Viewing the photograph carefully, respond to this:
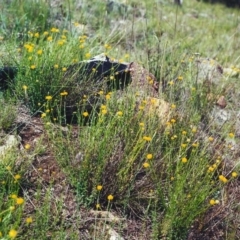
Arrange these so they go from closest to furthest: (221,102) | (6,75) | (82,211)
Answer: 1. (82,211)
2. (6,75)
3. (221,102)

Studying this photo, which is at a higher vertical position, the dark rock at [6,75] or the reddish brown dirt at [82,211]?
the dark rock at [6,75]

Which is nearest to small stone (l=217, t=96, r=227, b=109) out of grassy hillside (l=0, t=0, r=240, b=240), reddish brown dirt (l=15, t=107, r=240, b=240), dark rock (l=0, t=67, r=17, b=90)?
grassy hillside (l=0, t=0, r=240, b=240)

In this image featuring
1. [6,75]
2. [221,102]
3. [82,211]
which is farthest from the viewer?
[221,102]

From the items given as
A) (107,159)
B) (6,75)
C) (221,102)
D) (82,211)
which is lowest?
(82,211)

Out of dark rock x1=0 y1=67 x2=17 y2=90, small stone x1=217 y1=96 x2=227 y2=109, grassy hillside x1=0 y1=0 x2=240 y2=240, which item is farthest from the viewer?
small stone x1=217 y1=96 x2=227 y2=109

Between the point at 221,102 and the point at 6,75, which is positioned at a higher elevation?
the point at 6,75

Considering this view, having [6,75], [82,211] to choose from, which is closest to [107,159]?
[82,211]

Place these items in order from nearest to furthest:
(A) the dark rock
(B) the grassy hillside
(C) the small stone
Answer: (B) the grassy hillside
(A) the dark rock
(C) the small stone

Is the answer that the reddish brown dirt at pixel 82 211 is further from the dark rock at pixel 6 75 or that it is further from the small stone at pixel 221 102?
the small stone at pixel 221 102

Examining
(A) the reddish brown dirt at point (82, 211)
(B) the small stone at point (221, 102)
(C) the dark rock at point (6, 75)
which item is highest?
(C) the dark rock at point (6, 75)

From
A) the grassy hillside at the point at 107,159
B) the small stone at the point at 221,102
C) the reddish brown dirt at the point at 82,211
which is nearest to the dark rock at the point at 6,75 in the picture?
the grassy hillside at the point at 107,159

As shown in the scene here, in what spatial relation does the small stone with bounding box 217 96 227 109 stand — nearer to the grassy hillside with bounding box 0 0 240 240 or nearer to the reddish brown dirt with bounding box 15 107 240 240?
the grassy hillside with bounding box 0 0 240 240

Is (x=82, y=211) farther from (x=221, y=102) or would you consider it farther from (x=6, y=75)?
(x=221, y=102)

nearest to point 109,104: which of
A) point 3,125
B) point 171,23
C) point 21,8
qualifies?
point 3,125
